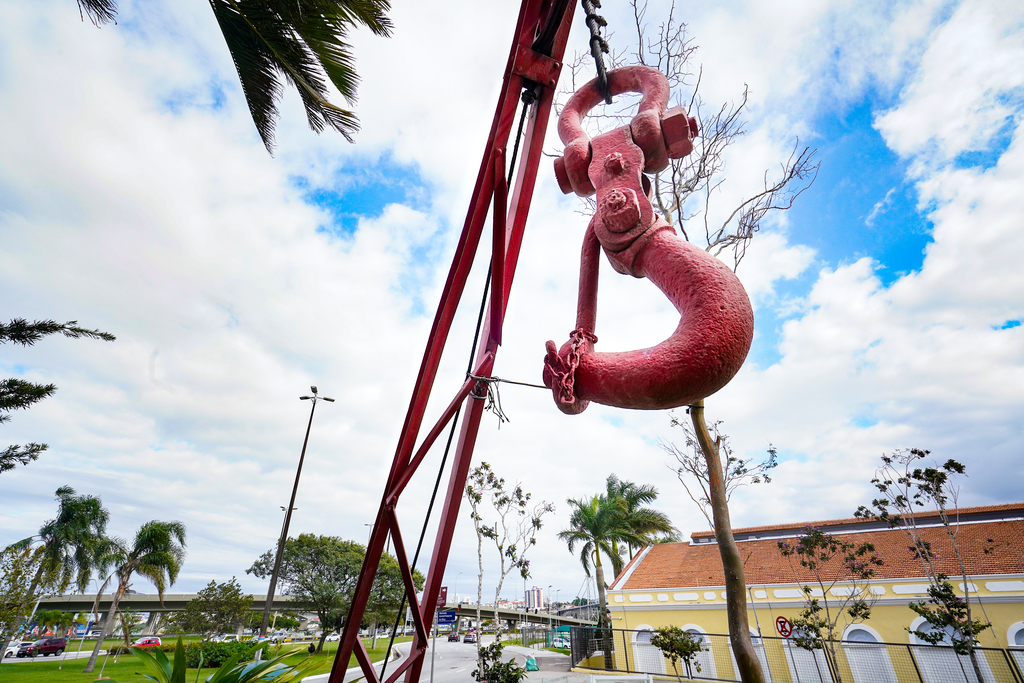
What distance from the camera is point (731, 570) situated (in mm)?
6547

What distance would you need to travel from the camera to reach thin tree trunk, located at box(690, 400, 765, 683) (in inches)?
231

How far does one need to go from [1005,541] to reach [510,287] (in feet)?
63.9

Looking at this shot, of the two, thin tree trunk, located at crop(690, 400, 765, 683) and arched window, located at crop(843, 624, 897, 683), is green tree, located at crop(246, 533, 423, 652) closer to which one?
arched window, located at crop(843, 624, 897, 683)

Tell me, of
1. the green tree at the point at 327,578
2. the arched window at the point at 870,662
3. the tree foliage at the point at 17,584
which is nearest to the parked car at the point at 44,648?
the green tree at the point at 327,578

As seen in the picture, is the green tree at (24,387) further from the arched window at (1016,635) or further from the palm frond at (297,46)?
the arched window at (1016,635)

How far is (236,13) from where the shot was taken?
4734mm

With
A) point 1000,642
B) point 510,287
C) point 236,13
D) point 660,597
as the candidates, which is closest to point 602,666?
point 660,597

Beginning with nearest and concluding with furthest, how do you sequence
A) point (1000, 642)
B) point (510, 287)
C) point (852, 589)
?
point (510, 287) → point (1000, 642) → point (852, 589)

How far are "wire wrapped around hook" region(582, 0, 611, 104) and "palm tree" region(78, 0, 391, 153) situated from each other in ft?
9.35

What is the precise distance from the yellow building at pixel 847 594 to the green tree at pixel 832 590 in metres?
0.15

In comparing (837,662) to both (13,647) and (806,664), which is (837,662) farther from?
(13,647)

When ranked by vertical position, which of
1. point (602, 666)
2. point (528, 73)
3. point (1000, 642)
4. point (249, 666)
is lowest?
point (602, 666)

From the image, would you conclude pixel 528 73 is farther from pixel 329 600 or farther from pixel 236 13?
pixel 329 600

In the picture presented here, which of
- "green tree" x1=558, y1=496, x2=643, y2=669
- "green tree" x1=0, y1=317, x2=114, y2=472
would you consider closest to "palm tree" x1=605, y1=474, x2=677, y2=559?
"green tree" x1=558, y1=496, x2=643, y2=669
